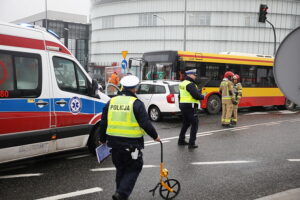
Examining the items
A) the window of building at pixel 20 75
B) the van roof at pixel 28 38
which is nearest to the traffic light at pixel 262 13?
the van roof at pixel 28 38

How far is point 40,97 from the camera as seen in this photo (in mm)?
5566

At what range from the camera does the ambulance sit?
5.12m

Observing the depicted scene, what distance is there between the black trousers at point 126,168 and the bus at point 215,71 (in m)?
10.4

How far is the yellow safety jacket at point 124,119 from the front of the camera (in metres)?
3.90

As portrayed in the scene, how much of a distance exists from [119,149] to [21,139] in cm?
220

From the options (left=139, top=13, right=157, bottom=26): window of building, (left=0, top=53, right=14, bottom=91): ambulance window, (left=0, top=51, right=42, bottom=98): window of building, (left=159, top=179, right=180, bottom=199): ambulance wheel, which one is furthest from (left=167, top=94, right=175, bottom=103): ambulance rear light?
(left=139, top=13, right=157, bottom=26): window of building

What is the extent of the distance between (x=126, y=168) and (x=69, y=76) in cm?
282

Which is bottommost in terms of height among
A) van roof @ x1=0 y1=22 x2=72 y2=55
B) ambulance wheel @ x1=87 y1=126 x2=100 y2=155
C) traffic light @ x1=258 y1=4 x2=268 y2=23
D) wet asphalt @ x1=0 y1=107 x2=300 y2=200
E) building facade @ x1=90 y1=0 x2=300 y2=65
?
wet asphalt @ x1=0 y1=107 x2=300 y2=200

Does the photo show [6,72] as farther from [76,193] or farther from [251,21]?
[251,21]

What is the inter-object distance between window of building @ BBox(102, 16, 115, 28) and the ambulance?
5557cm

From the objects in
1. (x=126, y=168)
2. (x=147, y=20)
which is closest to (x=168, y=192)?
(x=126, y=168)

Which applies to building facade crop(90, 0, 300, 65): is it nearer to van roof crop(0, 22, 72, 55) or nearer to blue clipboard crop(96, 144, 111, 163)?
van roof crop(0, 22, 72, 55)

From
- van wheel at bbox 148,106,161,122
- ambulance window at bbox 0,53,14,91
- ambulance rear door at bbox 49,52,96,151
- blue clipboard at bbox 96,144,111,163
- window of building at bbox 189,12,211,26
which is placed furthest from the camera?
window of building at bbox 189,12,211,26

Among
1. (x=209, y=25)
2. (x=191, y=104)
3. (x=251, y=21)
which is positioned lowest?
(x=191, y=104)
